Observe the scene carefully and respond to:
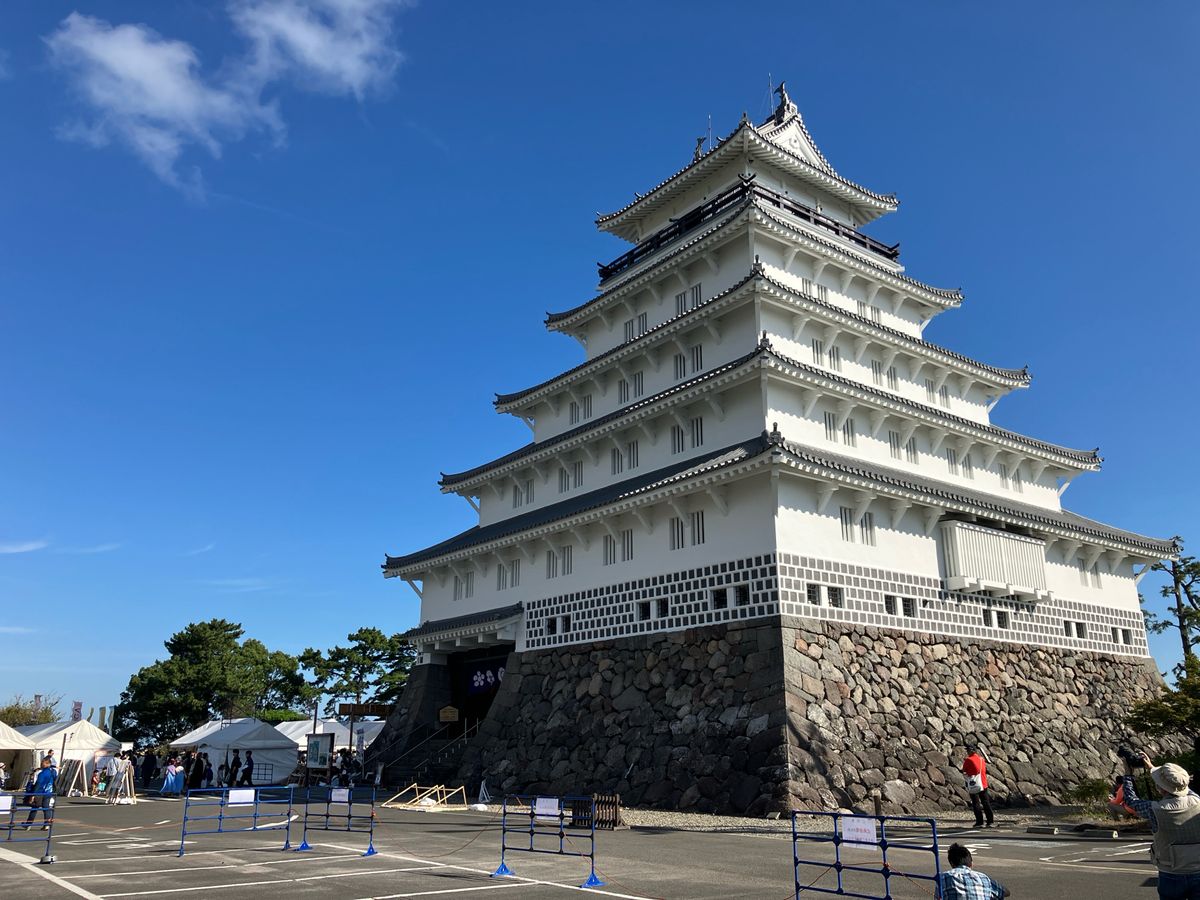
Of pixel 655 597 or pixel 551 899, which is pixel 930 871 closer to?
pixel 551 899

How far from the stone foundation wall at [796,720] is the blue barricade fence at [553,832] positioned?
307 cm

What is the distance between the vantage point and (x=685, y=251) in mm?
30422

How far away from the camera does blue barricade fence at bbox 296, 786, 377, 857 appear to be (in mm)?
16547

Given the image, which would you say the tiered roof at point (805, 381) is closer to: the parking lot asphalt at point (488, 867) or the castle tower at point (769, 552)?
the castle tower at point (769, 552)

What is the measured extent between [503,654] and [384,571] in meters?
7.94

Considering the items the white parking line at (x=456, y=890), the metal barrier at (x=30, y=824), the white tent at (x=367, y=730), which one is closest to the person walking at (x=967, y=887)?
the white parking line at (x=456, y=890)

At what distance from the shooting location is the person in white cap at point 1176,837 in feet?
21.0

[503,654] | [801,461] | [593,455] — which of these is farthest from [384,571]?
[801,461]

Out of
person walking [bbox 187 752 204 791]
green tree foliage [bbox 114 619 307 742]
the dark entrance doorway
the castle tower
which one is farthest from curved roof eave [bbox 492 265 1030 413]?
green tree foliage [bbox 114 619 307 742]

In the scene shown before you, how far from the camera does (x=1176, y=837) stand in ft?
21.3

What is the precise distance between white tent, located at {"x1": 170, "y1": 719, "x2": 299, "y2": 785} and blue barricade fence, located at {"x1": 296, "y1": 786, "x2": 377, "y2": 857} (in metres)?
7.04

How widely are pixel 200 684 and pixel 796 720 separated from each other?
51.7m

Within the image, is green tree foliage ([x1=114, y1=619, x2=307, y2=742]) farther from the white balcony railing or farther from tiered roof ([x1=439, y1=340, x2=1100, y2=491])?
the white balcony railing

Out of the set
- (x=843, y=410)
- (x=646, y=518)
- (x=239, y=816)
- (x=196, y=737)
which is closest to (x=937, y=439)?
(x=843, y=410)
